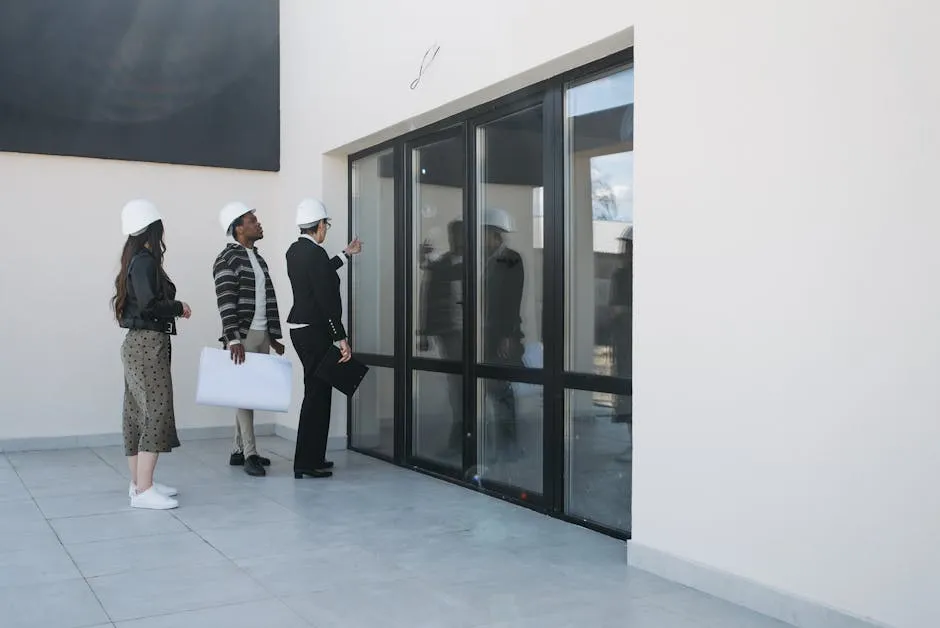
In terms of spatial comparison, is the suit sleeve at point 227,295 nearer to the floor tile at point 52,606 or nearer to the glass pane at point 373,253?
the glass pane at point 373,253

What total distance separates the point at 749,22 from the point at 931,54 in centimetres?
74

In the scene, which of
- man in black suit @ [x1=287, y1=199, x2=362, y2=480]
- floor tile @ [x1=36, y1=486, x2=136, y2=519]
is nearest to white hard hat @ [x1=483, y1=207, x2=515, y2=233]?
man in black suit @ [x1=287, y1=199, x2=362, y2=480]

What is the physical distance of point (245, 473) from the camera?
6.08 metres

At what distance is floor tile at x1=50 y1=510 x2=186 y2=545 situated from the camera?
4.41 m

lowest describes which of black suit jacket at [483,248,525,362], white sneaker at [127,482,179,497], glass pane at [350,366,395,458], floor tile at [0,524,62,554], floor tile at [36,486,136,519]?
floor tile at [36,486,136,519]

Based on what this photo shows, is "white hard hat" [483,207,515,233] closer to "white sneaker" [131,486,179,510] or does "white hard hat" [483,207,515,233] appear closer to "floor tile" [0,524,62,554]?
"white sneaker" [131,486,179,510]

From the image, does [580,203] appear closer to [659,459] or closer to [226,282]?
[659,459]

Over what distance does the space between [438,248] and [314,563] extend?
98.0 inches

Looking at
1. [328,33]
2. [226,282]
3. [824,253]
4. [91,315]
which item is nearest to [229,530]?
[226,282]

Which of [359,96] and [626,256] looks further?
[359,96]

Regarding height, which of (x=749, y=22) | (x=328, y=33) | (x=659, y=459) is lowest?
(x=659, y=459)

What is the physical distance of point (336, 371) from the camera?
18.9 ft

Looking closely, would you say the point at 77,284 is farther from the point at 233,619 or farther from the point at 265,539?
the point at 233,619

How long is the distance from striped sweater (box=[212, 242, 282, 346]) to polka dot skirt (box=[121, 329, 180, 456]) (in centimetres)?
80
